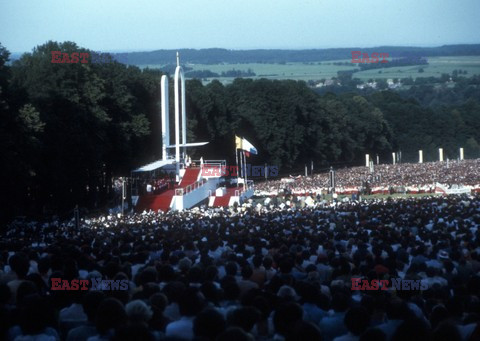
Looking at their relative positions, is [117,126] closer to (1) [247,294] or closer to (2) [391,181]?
(2) [391,181]

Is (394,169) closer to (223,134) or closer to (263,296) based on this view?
(223,134)

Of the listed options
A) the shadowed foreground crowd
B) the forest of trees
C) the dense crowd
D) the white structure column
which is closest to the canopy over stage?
the white structure column

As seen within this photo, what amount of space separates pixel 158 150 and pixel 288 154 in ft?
93.2

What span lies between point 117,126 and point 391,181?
31.8 meters

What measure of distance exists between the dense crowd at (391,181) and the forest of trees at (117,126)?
32.2 feet

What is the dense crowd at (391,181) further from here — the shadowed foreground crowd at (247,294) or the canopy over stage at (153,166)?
the shadowed foreground crowd at (247,294)

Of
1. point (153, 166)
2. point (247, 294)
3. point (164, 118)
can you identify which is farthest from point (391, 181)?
point (247, 294)

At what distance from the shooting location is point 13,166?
1631 inches

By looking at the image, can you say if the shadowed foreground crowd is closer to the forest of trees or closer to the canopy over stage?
the forest of trees

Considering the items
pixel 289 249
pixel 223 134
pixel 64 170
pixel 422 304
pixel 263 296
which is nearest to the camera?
pixel 263 296

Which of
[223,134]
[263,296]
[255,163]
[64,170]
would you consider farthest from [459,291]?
[255,163]

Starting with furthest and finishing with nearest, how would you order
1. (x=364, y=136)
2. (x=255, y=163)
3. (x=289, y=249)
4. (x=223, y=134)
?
(x=364, y=136), (x=255, y=163), (x=223, y=134), (x=289, y=249)

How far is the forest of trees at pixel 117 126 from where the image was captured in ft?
149

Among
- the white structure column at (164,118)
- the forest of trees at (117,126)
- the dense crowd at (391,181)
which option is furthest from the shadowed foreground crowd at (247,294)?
the dense crowd at (391,181)
